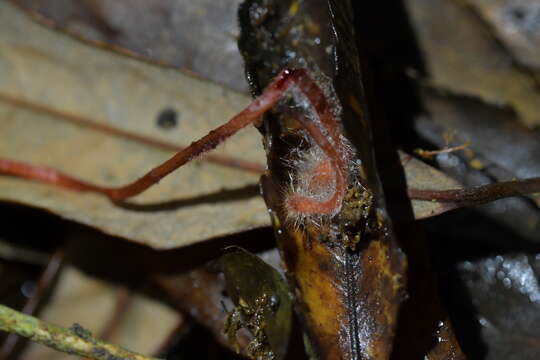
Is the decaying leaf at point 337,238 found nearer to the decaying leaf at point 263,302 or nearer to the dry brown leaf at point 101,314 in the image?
the decaying leaf at point 263,302

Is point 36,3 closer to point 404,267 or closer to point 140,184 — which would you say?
point 140,184

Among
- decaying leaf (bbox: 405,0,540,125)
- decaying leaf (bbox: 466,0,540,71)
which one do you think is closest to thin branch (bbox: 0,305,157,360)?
decaying leaf (bbox: 405,0,540,125)

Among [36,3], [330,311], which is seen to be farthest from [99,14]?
[330,311]

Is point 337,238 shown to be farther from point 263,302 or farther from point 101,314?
point 101,314

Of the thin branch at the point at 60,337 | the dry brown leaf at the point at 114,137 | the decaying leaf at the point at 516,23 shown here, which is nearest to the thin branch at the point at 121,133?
the dry brown leaf at the point at 114,137

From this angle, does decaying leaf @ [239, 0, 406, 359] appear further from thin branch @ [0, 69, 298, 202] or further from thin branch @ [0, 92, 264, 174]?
thin branch @ [0, 92, 264, 174]
